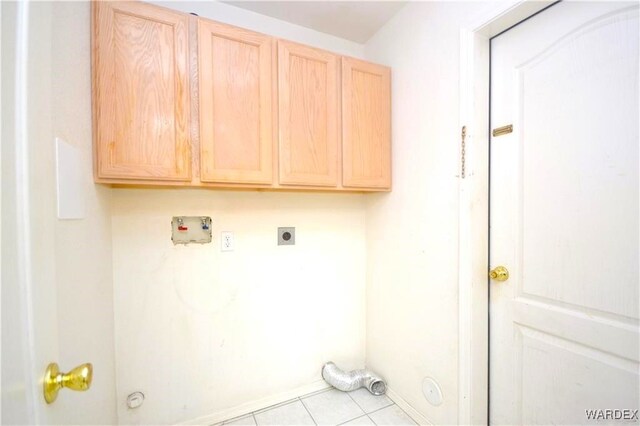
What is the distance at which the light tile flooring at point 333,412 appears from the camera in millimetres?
1583

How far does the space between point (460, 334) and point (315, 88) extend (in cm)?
152

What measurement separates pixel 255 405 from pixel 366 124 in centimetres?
193

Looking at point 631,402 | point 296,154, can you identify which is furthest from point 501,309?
point 296,154

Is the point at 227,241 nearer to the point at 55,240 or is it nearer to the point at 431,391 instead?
the point at 55,240

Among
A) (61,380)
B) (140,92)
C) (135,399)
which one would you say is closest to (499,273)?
(61,380)

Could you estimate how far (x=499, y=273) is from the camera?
126cm

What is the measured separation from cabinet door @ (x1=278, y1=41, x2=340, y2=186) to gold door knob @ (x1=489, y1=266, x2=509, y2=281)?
36.6 inches

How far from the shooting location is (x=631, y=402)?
90cm

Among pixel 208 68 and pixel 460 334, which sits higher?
pixel 208 68

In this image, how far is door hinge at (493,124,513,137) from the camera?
1213mm

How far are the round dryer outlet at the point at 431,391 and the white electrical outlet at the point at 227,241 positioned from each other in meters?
1.39

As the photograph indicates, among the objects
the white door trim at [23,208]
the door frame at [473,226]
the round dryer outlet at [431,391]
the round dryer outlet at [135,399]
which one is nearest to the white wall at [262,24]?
the door frame at [473,226]

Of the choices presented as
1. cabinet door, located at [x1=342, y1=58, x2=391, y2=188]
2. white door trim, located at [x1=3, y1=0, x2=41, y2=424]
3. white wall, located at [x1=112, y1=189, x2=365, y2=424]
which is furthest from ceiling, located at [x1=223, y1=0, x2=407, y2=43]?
white door trim, located at [x1=3, y1=0, x2=41, y2=424]

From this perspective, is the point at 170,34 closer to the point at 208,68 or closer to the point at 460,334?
the point at 208,68
